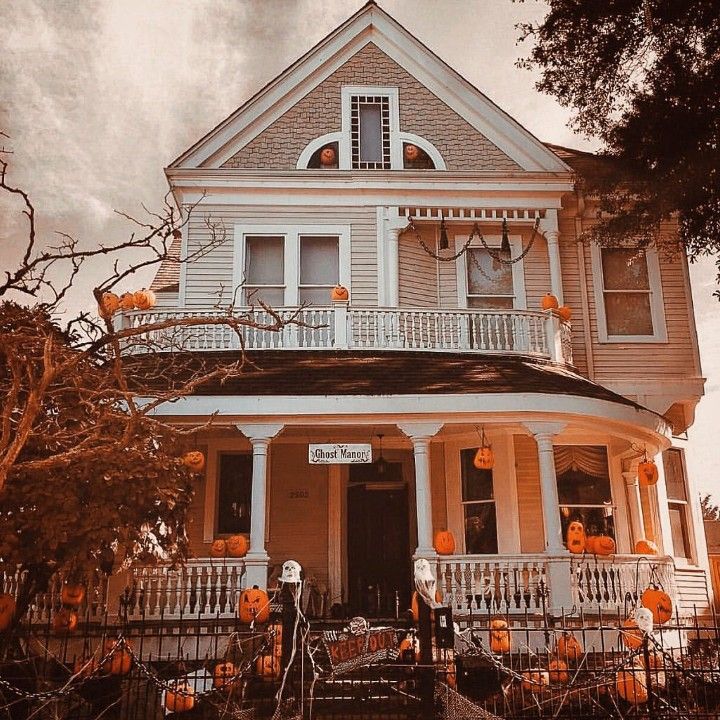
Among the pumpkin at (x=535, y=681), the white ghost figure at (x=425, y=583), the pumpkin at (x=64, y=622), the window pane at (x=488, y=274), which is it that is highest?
the window pane at (x=488, y=274)

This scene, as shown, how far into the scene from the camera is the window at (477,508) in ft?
44.3

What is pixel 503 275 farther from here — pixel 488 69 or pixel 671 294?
pixel 488 69

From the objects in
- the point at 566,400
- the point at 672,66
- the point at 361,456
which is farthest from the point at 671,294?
the point at 361,456

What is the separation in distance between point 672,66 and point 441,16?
7.05 m

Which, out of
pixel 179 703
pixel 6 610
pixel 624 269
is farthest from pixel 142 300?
pixel 624 269

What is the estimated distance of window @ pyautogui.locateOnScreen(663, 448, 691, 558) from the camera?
15227mm

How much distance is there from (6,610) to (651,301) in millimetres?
12577

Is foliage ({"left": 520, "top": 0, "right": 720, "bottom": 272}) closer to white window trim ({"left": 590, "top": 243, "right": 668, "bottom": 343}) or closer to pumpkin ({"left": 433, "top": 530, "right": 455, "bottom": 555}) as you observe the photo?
white window trim ({"left": 590, "top": 243, "right": 668, "bottom": 343})

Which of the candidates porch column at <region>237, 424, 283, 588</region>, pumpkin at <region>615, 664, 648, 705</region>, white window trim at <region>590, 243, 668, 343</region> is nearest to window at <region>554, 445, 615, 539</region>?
white window trim at <region>590, 243, 668, 343</region>

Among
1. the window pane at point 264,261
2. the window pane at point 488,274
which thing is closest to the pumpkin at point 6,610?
the window pane at point 264,261

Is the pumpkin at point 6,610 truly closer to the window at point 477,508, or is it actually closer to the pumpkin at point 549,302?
the window at point 477,508

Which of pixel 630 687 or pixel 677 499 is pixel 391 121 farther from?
pixel 630 687

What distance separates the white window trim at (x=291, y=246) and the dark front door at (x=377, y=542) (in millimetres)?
4036

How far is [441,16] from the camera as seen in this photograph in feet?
61.8
